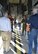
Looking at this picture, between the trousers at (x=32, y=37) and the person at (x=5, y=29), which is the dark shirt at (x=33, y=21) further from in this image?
the person at (x=5, y=29)

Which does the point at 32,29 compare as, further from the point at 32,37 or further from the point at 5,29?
the point at 5,29

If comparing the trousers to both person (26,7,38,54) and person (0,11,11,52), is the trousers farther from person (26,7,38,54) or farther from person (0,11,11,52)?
person (0,11,11,52)

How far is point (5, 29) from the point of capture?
1.40 metres

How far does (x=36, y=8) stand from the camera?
1396 mm

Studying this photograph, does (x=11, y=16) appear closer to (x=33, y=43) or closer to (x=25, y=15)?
(x=25, y=15)

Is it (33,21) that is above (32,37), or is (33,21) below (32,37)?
above

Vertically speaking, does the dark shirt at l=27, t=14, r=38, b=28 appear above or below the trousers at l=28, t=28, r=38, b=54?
above

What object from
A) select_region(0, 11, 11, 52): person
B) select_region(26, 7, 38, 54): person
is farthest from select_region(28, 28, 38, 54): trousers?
select_region(0, 11, 11, 52): person

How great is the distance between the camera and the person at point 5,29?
1397mm

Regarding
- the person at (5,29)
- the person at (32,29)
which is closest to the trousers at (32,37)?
the person at (32,29)

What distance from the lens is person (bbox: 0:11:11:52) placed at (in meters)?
1.40

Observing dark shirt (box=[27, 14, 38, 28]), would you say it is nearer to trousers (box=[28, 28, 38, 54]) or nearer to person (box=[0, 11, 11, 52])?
trousers (box=[28, 28, 38, 54])

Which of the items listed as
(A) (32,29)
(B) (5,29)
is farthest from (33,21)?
(B) (5,29)

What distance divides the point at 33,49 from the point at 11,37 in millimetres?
180
